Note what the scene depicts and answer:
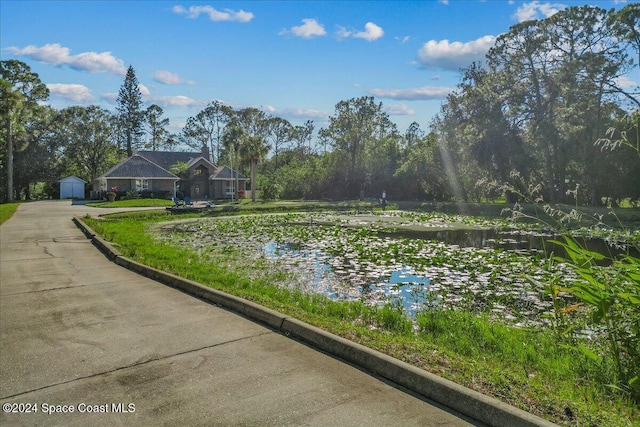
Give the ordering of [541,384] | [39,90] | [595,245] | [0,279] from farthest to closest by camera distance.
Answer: [39,90], [595,245], [0,279], [541,384]

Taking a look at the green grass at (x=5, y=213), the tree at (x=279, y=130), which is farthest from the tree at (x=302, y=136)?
the green grass at (x=5, y=213)

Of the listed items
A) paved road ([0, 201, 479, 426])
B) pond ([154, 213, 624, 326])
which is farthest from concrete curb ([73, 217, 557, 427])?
pond ([154, 213, 624, 326])

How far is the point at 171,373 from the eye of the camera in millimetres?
4570

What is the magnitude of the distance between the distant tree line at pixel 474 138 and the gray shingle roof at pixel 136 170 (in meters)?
9.43

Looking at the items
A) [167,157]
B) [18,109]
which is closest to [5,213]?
[18,109]

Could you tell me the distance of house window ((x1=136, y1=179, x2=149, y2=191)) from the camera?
5694 centimetres

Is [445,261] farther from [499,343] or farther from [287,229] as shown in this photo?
[287,229]

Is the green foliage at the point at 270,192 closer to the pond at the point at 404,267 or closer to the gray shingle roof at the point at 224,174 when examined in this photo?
the gray shingle roof at the point at 224,174

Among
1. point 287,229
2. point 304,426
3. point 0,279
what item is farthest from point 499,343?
point 287,229

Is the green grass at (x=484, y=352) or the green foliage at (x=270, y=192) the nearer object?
the green grass at (x=484, y=352)

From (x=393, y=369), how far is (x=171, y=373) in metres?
2.09

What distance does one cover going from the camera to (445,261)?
12016 mm

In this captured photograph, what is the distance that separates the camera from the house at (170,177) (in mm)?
55969

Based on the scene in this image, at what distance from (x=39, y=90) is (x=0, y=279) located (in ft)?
207
